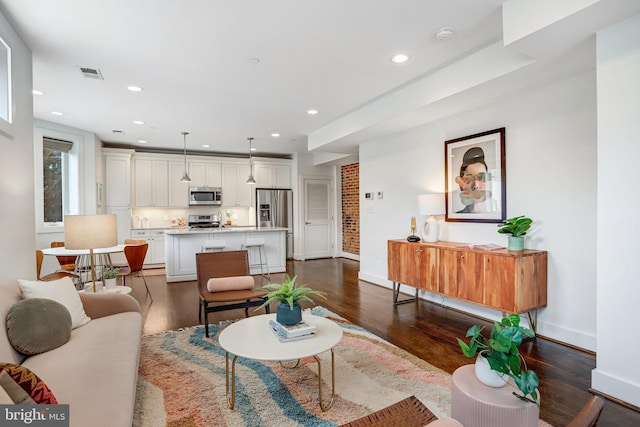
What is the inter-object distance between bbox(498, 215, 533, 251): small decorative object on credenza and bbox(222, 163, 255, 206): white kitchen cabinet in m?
6.23

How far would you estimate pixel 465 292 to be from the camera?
352 cm

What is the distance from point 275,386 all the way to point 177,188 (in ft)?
20.9

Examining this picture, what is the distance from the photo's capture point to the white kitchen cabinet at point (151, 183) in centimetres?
735

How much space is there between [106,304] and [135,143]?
17.7 feet

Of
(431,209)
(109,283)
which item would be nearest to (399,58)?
(431,209)

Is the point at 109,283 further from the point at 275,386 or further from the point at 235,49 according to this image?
the point at 235,49

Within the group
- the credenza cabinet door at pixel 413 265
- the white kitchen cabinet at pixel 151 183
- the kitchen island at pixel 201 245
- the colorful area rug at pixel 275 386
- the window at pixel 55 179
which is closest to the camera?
the colorful area rug at pixel 275 386

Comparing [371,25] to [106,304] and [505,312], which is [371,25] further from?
[106,304]

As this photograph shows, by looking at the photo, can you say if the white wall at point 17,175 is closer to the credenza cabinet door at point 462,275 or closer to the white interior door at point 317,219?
the credenza cabinet door at point 462,275

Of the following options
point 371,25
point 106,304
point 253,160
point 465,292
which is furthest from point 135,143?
point 465,292

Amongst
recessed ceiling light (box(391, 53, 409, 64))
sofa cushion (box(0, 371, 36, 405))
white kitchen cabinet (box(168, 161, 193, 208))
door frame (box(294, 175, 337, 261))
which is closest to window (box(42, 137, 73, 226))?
white kitchen cabinet (box(168, 161, 193, 208))

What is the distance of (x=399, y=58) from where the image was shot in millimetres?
3131

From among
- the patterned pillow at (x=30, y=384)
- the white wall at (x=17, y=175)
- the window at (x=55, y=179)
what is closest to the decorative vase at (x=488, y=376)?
the patterned pillow at (x=30, y=384)

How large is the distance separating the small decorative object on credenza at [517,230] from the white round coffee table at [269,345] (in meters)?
2.01
